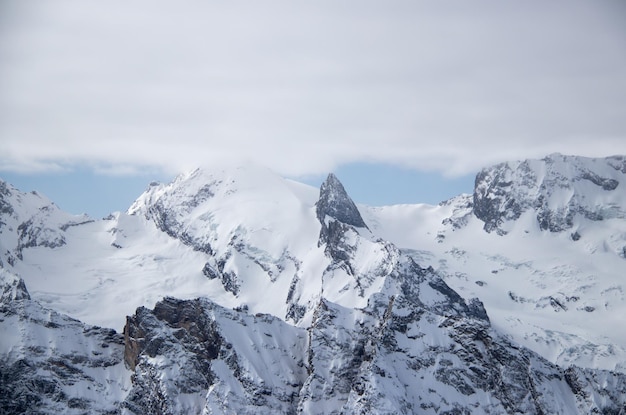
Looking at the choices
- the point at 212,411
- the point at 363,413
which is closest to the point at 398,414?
the point at 363,413

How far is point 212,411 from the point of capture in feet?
654

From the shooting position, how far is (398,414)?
655 feet

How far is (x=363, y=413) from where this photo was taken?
199 m

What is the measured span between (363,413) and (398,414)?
25.4ft

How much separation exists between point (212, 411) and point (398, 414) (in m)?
40.8

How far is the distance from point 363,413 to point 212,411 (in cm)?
3311

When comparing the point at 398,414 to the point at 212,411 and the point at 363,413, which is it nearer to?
the point at 363,413
